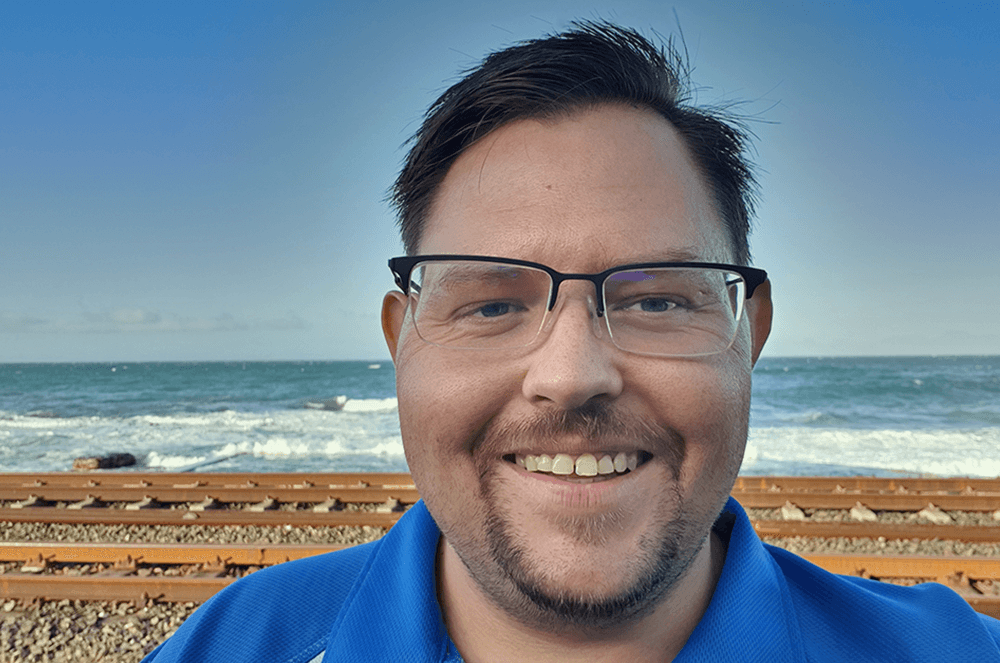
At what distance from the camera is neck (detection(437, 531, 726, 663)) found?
45.1 inches

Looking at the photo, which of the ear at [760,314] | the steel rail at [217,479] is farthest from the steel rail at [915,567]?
the steel rail at [217,479]

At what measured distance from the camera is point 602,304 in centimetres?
112

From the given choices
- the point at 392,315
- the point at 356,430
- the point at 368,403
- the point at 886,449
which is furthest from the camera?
the point at 368,403

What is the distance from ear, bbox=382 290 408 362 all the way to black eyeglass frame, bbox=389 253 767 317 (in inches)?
8.6

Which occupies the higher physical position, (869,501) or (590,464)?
(590,464)

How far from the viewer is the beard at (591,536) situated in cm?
103

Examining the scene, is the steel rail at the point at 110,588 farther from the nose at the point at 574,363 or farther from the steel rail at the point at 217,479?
the nose at the point at 574,363

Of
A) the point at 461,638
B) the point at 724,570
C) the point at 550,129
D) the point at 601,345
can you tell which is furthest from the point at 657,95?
the point at 461,638

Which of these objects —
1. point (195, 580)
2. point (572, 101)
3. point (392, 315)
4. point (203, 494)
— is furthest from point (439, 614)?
point (203, 494)

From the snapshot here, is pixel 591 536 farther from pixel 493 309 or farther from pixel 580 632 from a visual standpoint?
pixel 493 309

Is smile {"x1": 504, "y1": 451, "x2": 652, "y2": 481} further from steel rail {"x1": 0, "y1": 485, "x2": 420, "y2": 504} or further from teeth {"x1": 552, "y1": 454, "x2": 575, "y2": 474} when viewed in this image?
steel rail {"x1": 0, "y1": 485, "x2": 420, "y2": 504}

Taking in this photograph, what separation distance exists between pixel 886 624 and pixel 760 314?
71 cm

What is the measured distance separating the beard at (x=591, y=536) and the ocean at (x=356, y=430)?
1117 centimetres

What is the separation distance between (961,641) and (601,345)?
97cm
